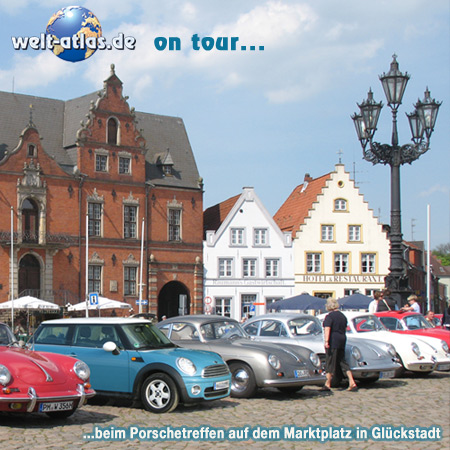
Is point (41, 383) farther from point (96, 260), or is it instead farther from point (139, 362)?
point (96, 260)

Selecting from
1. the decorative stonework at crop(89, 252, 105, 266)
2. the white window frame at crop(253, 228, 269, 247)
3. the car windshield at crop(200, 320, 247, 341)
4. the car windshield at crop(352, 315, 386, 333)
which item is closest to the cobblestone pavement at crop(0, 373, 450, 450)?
the car windshield at crop(200, 320, 247, 341)

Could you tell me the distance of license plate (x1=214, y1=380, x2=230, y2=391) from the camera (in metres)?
13.0

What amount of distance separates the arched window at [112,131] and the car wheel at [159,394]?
37.3 metres

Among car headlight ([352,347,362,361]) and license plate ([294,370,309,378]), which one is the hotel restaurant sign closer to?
car headlight ([352,347,362,361])

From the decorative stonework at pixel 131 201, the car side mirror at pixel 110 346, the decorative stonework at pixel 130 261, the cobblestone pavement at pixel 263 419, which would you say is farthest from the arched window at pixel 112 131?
the car side mirror at pixel 110 346

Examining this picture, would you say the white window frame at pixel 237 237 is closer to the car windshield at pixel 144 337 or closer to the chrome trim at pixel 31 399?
the car windshield at pixel 144 337

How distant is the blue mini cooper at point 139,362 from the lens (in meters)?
12.8

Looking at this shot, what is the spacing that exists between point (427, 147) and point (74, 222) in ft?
92.6

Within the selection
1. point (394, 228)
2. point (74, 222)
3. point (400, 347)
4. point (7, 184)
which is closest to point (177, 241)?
point (74, 222)

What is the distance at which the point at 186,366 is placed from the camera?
12.8 meters

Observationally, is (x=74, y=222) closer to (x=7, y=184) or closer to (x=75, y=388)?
(x=7, y=184)

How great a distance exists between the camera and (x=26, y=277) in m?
45.7

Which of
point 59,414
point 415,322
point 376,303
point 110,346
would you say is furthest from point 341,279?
point 59,414

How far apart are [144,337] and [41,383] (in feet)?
9.87
